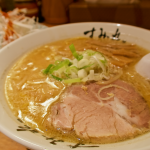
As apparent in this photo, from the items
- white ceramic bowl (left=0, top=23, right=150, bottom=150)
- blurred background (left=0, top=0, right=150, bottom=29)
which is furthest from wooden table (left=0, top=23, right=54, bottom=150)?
blurred background (left=0, top=0, right=150, bottom=29)

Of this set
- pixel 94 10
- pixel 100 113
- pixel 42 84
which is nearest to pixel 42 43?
pixel 42 84

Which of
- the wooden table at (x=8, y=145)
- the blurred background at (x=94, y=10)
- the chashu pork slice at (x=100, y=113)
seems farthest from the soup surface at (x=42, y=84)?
the blurred background at (x=94, y=10)

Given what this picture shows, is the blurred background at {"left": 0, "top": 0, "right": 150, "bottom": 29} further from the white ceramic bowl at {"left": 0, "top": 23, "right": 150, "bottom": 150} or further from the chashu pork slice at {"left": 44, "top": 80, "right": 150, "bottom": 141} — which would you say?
the chashu pork slice at {"left": 44, "top": 80, "right": 150, "bottom": 141}

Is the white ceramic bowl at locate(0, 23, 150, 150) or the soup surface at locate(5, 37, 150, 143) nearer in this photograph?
the white ceramic bowl at locate(0, 23, 150, 150)

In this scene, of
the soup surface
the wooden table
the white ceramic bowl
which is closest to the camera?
the white ceramic bowl

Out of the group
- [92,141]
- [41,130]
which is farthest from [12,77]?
[92,141]

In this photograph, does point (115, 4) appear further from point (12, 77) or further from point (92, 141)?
point (92, 141)
